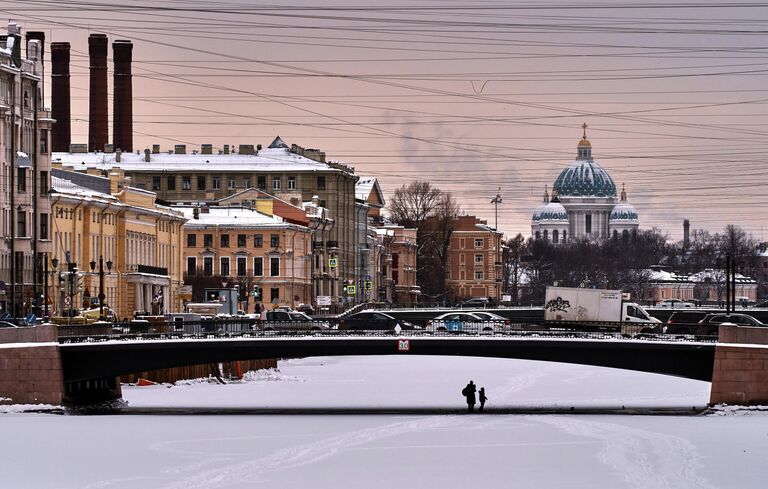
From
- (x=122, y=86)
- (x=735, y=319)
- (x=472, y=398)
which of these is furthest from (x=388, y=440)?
(x=122, y=86)

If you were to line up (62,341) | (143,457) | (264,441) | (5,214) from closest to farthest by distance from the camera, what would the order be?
(143,457) → (264,441) → (62,341) → (5,214)

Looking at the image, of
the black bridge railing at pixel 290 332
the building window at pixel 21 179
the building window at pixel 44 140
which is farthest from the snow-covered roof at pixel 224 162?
the black bridge railing at pixel 290 332

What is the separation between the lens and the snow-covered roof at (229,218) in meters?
156

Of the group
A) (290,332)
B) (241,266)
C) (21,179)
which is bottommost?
(290,332)

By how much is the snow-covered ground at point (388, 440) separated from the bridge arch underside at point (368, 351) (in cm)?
180

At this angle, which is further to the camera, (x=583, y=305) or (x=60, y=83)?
(x=60, y=83)

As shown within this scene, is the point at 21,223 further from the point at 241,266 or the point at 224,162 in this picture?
the point at 224,162

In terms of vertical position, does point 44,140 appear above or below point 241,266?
above

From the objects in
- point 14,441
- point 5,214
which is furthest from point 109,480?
point 5,214

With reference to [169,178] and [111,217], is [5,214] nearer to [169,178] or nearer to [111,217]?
[111,217]

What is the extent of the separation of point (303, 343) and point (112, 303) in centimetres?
4616

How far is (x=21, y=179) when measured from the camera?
347ft

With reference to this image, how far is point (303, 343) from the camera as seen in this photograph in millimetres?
79938

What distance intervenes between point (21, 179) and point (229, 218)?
5191 cm
